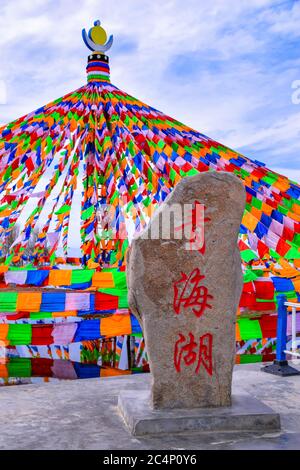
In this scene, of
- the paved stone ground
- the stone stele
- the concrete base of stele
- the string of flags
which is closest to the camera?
the paved stone ground

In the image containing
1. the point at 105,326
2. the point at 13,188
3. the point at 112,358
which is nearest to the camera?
the point at 105,326

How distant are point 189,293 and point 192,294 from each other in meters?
0.03

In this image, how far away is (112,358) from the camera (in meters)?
9.62

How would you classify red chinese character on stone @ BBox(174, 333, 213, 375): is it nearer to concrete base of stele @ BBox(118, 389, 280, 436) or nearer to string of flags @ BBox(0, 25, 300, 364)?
concrete base of stele @ BBox(118, 389, 280, 436)

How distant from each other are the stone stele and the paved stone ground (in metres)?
0.51

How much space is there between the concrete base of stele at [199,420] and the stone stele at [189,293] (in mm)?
130

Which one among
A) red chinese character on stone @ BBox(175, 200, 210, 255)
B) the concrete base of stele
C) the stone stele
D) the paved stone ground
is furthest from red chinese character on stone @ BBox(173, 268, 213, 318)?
the paved stone ground

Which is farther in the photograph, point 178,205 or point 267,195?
point 267,195

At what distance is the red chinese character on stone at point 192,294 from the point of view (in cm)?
505

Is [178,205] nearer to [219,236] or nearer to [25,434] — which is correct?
[219,236]

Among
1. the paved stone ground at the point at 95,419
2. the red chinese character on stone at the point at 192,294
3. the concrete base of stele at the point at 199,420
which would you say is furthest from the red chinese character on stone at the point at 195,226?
the paved stone ground at the point at 95,419

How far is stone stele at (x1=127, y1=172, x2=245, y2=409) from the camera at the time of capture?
5.04 meters
